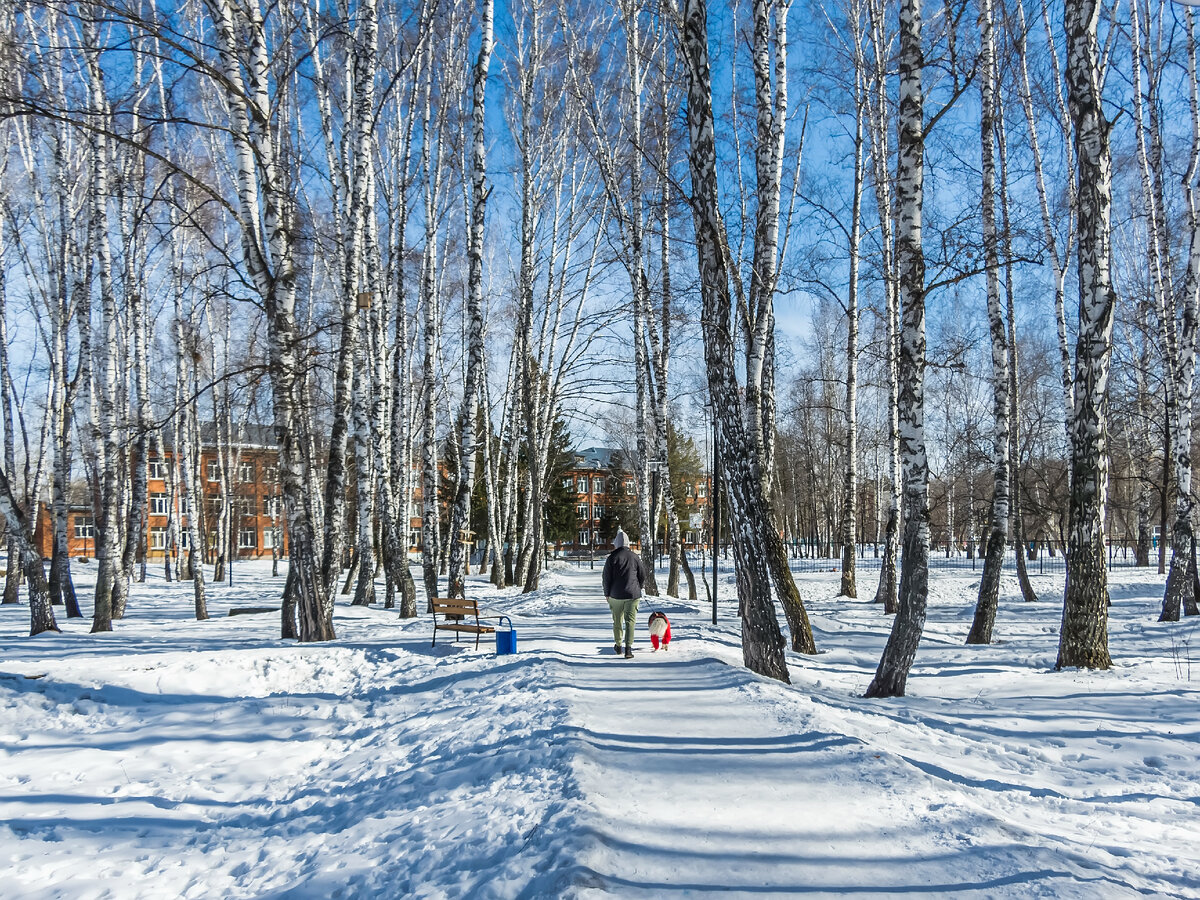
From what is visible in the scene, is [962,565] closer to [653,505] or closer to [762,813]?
[653,505]

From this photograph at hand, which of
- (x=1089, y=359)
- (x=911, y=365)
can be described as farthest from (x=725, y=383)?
(x=1089, y=359)

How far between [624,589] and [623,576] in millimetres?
178

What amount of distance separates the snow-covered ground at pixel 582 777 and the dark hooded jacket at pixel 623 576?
0.91m

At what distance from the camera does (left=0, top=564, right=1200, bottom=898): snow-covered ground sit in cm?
330

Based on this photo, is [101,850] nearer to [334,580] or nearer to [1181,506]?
[334,580]

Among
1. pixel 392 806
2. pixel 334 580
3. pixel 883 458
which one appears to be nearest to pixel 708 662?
pixel 392 806

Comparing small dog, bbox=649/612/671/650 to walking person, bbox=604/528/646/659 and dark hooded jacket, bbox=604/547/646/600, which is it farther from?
dark hooded jacket, bbox=604/547/646/600

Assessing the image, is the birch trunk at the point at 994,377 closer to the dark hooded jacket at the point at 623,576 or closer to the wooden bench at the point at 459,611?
the dark hooded jacket at the point at 623,576

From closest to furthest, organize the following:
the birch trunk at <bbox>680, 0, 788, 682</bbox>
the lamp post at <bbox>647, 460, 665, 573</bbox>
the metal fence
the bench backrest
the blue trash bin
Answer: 1. the birch trunk at <bbox>680, 0, 788, 682</bbox>
2. the blue trash bin
3. the bench backrest
4. the lamp post at <bbox>647, 460, 665, 573</bbox>
5. the metal fence

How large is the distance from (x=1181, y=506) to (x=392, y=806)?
1422 centimetres

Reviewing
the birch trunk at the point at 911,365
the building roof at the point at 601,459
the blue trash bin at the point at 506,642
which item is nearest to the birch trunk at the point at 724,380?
the birch trunk at the point at 911,365

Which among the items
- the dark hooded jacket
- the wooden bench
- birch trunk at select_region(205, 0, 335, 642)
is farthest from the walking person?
birch trunk at select_region(205, 0, 335, 642)

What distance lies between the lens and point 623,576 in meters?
8.97

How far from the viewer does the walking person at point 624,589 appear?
8859 mm
